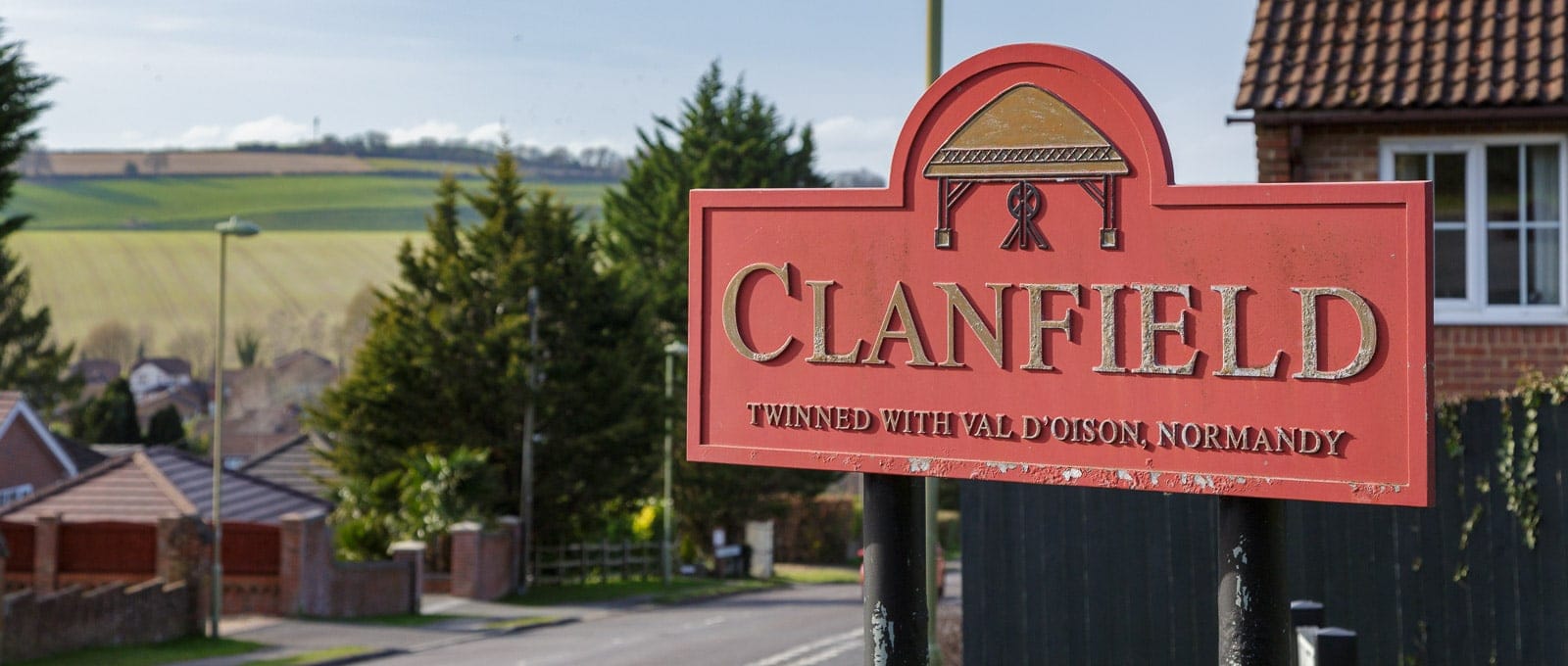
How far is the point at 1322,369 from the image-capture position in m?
5.32

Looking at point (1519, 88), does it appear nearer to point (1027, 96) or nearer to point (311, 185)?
point (1027, 96)

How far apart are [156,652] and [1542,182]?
848 inches

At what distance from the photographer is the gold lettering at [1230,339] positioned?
17.8 feet

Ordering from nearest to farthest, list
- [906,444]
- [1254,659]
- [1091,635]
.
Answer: [1254,659] < [906,444] < [1091,635]

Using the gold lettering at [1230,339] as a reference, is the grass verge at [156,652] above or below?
below

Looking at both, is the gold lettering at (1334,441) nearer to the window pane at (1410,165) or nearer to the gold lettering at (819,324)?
the gold lettering at (819,324)

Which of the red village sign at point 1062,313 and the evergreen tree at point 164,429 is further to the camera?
the evergreen tree at point 164,429

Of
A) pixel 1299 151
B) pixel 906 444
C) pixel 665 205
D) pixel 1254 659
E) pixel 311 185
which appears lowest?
pixel 1254 659

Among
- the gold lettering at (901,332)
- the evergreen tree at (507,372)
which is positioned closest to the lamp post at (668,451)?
the evergreen tree at (507,372)

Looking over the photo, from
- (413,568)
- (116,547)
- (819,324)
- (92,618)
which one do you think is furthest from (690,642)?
(819,324)

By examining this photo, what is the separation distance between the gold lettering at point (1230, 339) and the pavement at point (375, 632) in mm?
22647

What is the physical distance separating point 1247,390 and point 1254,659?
0.96 metres

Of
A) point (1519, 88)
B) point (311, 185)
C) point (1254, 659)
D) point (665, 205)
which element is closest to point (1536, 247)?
point (1519, 88)

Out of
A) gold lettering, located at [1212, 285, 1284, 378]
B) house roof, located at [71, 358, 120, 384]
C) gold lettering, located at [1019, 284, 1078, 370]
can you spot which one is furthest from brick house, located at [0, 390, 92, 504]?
house roof, located at [71, 358, 120, 384]
